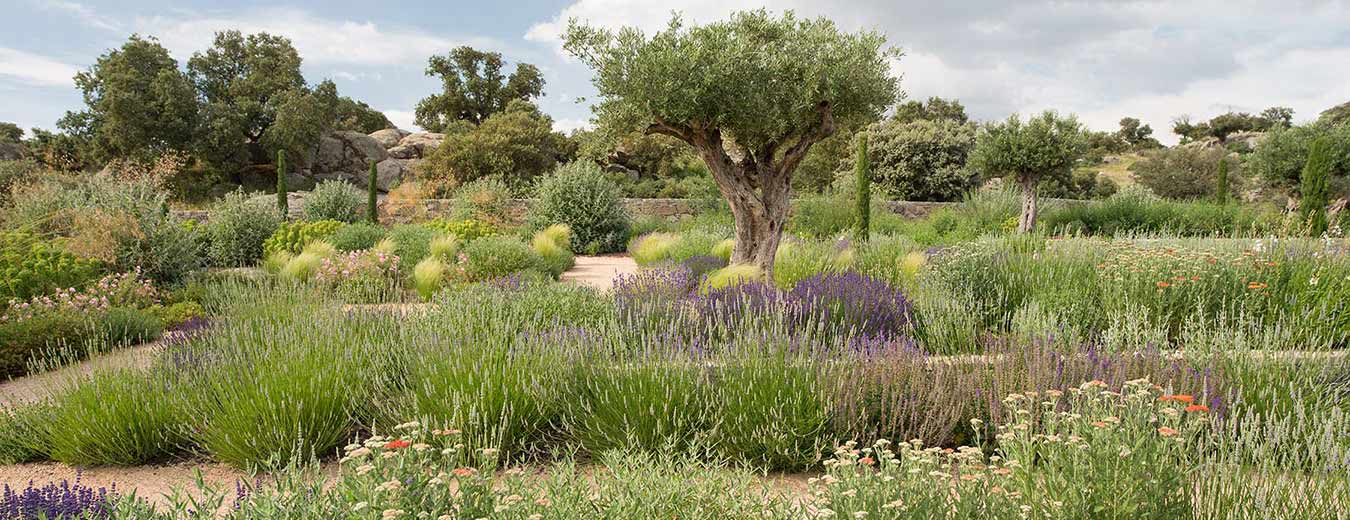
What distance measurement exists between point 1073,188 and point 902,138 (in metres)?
9.54

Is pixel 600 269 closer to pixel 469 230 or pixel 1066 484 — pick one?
pixel 469 230

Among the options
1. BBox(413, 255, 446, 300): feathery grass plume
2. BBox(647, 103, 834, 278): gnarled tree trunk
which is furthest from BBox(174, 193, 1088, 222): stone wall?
BBox(413, 255, 446, 300): feathery grass plume

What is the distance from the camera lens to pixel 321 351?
3.97 m

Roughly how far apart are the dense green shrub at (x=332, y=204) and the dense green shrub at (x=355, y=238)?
5.05 meters

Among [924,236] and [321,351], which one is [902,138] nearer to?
[924,236]

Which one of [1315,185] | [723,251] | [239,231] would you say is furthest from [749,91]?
[1315,185]

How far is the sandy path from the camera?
34.0ft

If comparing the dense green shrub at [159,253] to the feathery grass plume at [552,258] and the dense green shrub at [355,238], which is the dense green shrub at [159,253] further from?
the feathery grass plume at [552,258]

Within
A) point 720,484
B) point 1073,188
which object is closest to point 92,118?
point 720,484

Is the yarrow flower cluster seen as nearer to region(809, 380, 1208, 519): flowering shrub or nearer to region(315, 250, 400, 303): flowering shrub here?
region(315, 250, 400, 303): flowering shrub

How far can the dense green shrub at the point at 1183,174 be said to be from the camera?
90.3 ft

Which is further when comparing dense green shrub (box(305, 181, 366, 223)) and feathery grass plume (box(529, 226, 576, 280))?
dense green shrub (box(305, 181, 366, 223))

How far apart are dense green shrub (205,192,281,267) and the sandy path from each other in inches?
205

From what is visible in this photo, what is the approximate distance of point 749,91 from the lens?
8.52 metres
